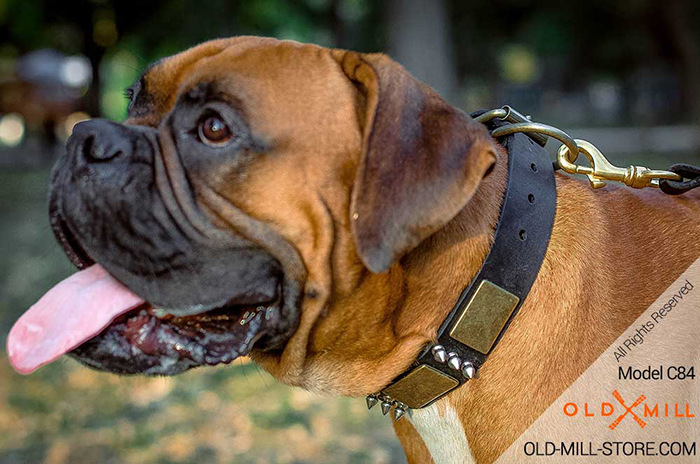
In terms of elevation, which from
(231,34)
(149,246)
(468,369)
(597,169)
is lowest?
(231,34)

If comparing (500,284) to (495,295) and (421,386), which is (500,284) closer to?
(495,295)

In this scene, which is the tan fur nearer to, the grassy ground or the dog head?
the dog head

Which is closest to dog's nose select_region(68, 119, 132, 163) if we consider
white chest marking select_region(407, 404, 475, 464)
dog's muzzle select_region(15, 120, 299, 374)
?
dog's muzzle select_region(15, 120, 299, 374)

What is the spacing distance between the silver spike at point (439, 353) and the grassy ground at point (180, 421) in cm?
197

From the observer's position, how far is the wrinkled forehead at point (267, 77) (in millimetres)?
2416

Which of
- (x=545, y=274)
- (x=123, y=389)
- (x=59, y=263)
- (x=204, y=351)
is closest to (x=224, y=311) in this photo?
(x=204, y=351)

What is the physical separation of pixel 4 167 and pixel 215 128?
22136 mm

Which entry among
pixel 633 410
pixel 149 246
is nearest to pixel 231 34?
pixel 149 246

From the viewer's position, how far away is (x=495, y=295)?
2.37 metres

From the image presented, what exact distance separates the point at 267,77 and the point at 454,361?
1070 millimetres

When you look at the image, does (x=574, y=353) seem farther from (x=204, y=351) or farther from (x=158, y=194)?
(x=158, y=194)

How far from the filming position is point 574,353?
241 centimetres

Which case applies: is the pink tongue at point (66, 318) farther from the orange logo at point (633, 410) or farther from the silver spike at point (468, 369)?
the orange logo at point (633, 410)

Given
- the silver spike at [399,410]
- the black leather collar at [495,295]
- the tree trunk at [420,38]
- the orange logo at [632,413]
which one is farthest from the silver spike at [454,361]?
the tree trunk at [420,38]
